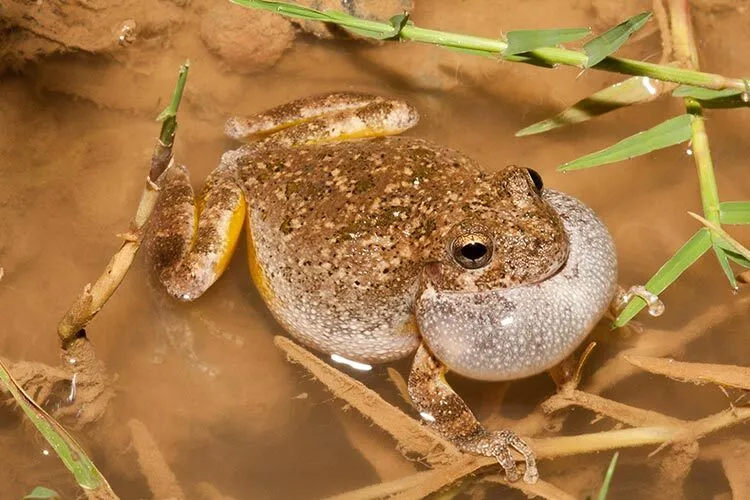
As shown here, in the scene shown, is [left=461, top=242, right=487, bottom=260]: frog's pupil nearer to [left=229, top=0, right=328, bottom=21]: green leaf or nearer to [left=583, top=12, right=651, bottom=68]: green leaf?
[left=583, top=12, right=651, bottom=68]: green leaf

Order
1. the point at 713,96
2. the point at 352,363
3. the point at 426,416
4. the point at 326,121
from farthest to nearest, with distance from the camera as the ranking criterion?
the point at 352,363
the point at 326,121
the point at 426,416
the point at 713,96

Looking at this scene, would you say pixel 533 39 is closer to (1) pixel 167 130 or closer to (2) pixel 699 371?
(1) pixel 167 130

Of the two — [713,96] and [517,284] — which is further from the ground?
[713,96]

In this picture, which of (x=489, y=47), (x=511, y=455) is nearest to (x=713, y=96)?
(x=489, y=47)

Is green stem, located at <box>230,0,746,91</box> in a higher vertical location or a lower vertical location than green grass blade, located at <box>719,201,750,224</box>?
higher

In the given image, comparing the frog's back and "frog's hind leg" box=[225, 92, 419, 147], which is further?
"frog's hind leg" box=[225, 92, 419, 147]

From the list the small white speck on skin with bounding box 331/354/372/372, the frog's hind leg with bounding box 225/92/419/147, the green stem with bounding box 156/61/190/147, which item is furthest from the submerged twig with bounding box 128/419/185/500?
the green stem with bounding box 156/61/190/147
